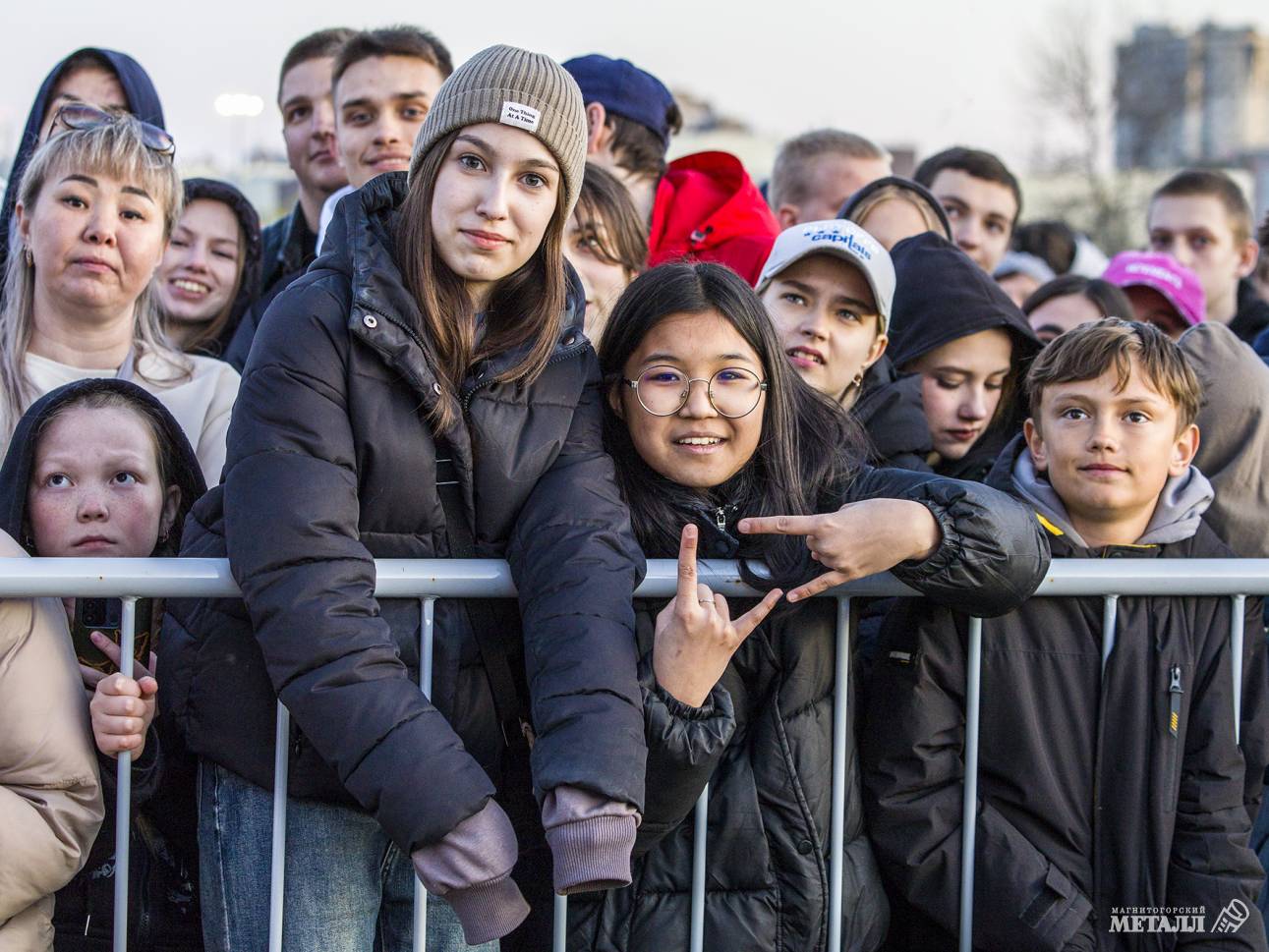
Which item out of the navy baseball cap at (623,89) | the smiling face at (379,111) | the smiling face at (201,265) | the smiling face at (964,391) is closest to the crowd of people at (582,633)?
the smiling face at (964,391)

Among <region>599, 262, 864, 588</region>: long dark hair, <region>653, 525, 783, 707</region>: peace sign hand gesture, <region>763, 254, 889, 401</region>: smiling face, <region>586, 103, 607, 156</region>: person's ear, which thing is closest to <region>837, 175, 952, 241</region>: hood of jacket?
<region>586, 103, 607, 156</region>: person's ear

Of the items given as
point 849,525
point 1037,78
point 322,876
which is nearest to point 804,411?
point 849,525

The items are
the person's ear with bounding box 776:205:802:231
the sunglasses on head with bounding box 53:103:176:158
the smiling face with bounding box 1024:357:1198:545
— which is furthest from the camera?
the person's ear with bounding box 776:205:802:231

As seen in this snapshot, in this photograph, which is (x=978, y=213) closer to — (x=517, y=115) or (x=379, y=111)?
(x=379, y=111)

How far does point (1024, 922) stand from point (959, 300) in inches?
74.7

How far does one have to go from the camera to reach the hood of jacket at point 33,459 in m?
2.94

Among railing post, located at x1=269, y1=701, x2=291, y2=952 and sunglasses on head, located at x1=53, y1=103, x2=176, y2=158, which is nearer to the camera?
railing post, located at x1=269, y1=701, x2=291, y2=952

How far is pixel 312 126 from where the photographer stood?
5.29 meters

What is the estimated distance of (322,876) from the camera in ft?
8.61

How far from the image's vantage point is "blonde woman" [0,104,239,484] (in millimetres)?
3633

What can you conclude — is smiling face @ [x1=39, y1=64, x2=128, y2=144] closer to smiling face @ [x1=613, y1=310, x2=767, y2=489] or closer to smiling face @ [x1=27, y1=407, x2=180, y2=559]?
smiling face @ [x1=27, y1=407, x2=180, y2=559]

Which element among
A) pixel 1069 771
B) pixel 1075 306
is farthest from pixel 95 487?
pixel 1075 306

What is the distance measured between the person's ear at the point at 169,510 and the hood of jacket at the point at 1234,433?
8.12 feet

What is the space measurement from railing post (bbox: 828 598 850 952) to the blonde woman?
169cm
